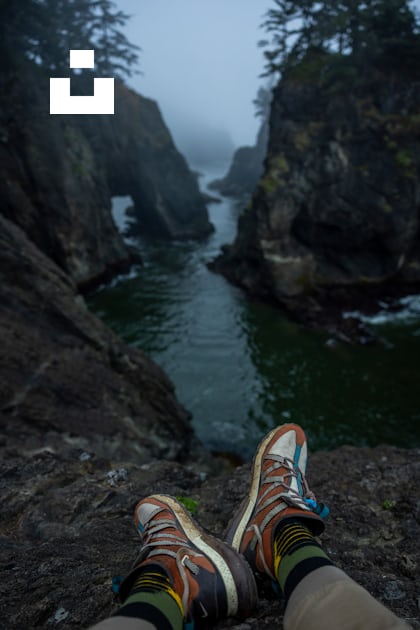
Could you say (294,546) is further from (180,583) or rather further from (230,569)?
(180,583)

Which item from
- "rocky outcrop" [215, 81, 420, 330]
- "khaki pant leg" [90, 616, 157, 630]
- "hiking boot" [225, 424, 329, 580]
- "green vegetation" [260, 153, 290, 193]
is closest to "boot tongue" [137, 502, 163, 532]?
"hiking boot" [225, 424, 329, 580]

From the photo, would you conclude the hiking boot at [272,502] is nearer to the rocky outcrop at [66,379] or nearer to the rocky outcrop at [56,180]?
the rocky outcrop at [66,379]

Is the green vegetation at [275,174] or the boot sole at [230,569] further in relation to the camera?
the green vegetation at [275,174]

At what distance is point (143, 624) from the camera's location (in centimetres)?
164

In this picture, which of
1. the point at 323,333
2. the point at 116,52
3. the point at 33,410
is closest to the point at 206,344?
the point at 323,333

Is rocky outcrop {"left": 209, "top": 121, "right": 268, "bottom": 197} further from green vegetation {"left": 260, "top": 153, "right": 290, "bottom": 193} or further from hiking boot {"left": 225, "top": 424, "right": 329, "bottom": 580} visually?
hiking boot {"left": 225, "top": 424, "right": 329, "bottom": 580}

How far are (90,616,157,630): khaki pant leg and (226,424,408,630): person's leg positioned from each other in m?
0.65

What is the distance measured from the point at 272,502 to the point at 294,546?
63 centimetres

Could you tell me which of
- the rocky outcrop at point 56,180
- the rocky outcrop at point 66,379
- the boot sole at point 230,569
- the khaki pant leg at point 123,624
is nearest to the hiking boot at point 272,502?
the boot sole at point 230,569

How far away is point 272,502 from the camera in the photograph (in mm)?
2863

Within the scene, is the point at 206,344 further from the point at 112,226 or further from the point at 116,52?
the point at 116,52

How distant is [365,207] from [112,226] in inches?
733

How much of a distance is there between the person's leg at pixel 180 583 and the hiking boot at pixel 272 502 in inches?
6.8

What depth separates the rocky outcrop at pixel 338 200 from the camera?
2152cm
